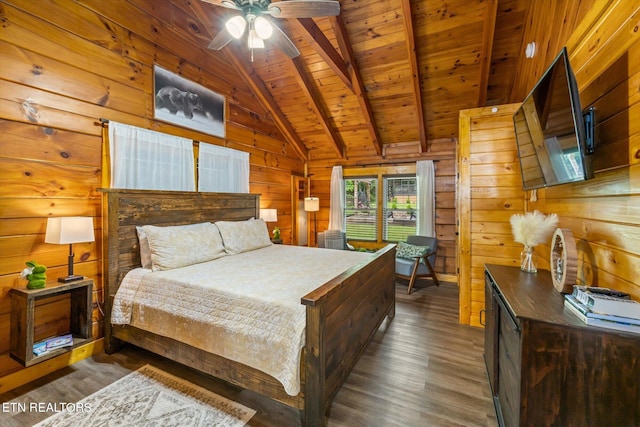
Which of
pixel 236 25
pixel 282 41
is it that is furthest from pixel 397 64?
pixel 236 25

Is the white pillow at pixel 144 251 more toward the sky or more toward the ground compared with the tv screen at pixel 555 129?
more toward the ground

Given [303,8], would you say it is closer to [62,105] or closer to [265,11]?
[265,11]

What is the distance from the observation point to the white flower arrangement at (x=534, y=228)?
176cm

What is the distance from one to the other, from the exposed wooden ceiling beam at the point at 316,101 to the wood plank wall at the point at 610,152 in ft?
10.1

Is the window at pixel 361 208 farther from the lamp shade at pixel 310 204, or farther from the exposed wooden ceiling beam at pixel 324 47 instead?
the exposed wooden ceiling beam at pixel 324 47

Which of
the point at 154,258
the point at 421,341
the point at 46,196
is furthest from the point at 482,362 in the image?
the point at 46,196

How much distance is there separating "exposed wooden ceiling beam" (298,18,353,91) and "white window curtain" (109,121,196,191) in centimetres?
191

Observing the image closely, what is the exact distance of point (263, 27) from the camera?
2037 millimetres

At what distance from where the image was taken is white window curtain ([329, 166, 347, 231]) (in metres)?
5.75

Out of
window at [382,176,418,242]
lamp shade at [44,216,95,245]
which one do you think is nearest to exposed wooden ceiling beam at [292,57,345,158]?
window at [382,176,418,242]

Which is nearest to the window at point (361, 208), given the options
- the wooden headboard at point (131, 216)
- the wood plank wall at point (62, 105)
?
the wooden headboard at point (131, 216)

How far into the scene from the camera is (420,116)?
4.23 meters

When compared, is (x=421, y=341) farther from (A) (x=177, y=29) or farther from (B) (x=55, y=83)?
(A) (x=177, y=29)

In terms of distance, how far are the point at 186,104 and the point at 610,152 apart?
3.82m
